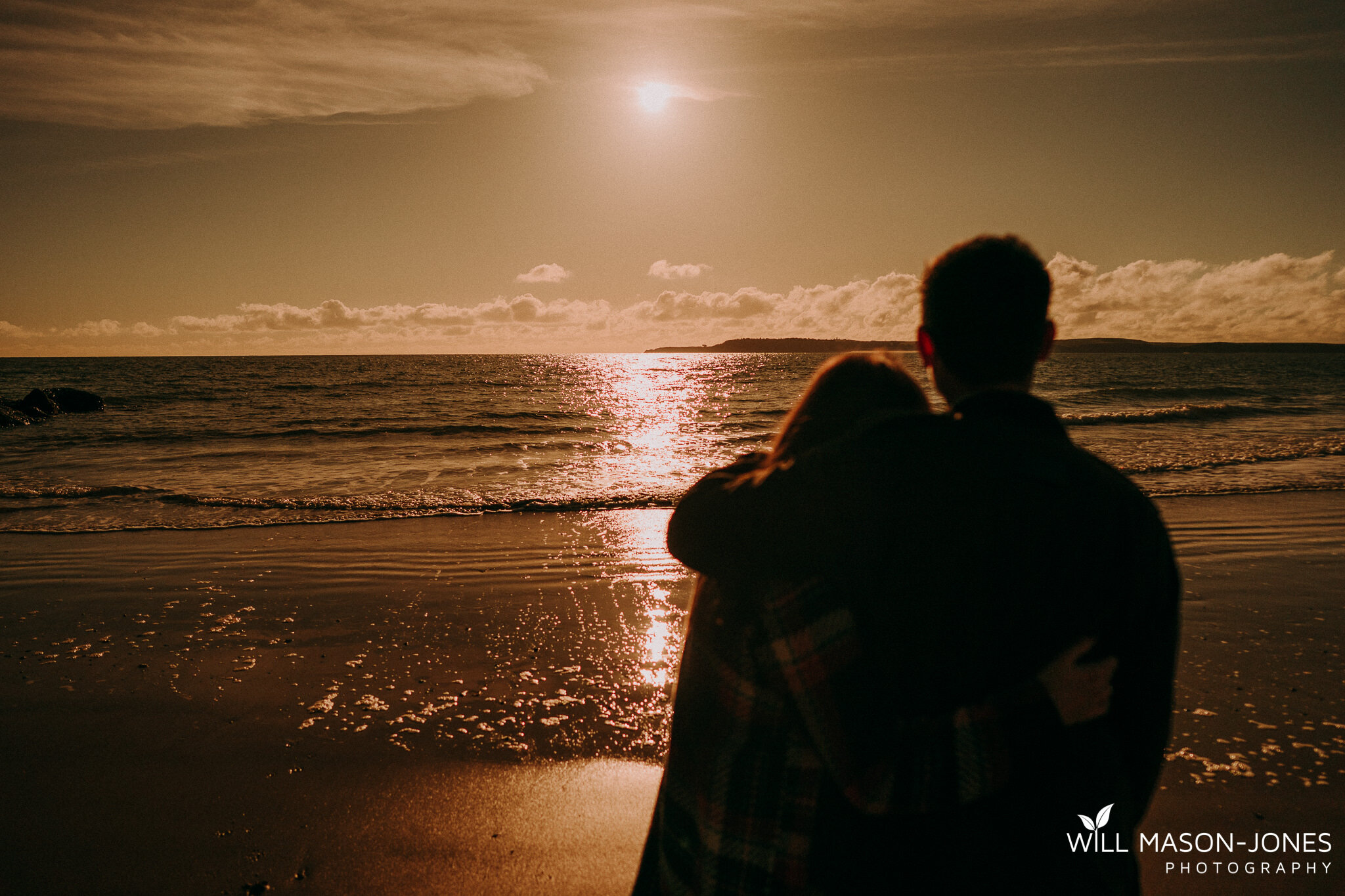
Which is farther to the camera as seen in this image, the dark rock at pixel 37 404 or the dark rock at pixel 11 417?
the dark rock at pixel 37 404

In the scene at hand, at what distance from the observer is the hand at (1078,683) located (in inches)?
49.0

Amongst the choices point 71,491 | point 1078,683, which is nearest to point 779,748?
point 1078,683

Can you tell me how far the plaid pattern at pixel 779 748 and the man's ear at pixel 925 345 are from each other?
0.59 metres

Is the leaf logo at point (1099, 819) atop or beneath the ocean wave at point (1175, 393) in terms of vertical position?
atop

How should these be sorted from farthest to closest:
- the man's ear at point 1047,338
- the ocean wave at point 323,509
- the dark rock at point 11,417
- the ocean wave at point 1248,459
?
the dark rock at point 11,417 → the ocean wave at point 1248,459 → the ocean wave at point 323,509 → the man's ear at point 1047,338

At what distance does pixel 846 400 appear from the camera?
1518mm

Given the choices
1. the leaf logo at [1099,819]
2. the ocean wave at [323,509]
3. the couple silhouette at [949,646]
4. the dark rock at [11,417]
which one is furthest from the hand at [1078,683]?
the dark rock at [11,417]

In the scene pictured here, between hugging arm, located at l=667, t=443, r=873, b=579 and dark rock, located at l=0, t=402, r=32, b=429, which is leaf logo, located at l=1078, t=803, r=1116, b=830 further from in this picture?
dark rock, located at l=0, t=402, r=32, b=429

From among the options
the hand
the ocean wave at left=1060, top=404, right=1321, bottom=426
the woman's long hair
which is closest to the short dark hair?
the woman's long hair

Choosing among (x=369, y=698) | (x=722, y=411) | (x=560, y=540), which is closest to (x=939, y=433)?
(x=369, y=698)

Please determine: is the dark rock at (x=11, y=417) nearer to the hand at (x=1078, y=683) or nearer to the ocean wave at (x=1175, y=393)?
the hand at (x=1078, y=683)

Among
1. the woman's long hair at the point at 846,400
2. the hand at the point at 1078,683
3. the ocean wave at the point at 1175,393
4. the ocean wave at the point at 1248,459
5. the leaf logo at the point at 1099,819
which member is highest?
the woman's long hair at the point at 846,400

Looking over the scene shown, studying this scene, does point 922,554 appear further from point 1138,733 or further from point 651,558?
point 651,558

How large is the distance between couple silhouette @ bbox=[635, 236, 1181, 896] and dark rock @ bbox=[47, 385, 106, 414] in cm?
4061
